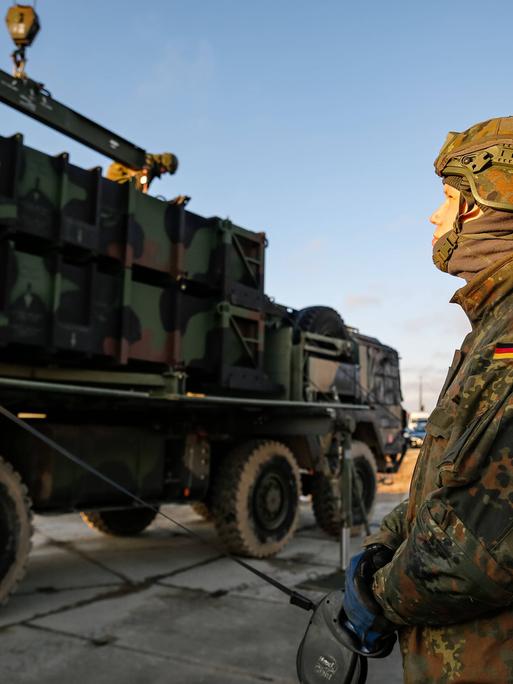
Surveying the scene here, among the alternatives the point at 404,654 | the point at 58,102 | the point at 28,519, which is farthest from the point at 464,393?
the point at 58,102

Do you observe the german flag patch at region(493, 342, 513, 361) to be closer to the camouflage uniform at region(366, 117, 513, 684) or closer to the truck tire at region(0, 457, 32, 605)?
the camouflage uniform at region(366, 117, 513, 684)

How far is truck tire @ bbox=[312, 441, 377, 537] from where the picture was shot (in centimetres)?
826

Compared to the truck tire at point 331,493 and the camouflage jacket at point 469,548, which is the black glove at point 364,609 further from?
the truck tire at point 331,493

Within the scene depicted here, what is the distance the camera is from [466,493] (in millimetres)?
1185

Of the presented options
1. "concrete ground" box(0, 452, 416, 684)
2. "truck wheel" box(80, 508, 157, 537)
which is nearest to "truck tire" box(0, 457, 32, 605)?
"concrete ground" box(0, 452, 416, 684)

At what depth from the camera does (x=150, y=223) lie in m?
5.77

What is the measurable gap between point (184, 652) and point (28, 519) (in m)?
1.68

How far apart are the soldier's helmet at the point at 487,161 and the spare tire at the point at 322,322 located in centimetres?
645

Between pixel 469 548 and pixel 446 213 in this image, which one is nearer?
pixel 469 548

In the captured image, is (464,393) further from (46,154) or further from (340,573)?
(340,573)

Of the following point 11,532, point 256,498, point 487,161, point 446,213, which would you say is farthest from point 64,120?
point 487,161

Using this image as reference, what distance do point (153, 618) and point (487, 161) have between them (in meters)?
4.09

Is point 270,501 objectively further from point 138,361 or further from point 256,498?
point 138,361

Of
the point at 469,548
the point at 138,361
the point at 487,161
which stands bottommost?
the point at 469,548
